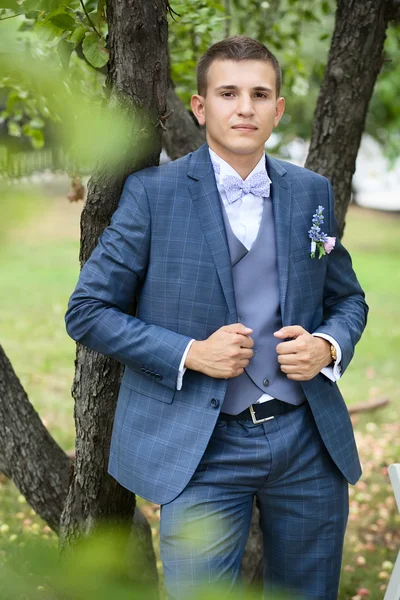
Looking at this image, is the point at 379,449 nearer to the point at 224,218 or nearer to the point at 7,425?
the point at 7,425

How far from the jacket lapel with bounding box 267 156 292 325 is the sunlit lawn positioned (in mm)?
587

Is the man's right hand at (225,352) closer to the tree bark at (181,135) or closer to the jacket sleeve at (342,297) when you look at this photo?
the jacket sleeve at (342,297)

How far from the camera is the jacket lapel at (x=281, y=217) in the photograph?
1993 millimetres

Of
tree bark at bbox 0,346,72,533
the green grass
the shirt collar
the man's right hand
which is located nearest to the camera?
the man's right hand

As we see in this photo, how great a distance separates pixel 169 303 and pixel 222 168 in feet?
1.32

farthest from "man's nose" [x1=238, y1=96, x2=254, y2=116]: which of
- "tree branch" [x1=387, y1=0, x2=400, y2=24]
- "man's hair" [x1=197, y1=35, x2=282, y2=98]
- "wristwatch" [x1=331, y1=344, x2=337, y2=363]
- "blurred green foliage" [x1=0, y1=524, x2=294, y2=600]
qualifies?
"blurred green foliage" [x1=0, y1=524, x2=294, y2=600]

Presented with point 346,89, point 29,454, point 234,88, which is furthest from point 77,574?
point 346,89

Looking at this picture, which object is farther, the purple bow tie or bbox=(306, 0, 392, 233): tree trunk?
bbox=(306, 0, 392, 233): tree trunk

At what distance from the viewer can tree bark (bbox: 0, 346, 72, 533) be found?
262 cm

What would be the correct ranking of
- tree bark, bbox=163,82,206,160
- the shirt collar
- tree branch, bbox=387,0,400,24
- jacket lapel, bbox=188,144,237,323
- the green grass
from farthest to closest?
the green grass, tree bark, bbox=163,82,206,160, tree branch, bbox=387,0,400,24, the shirt collar, jacket lapel, bbox=188,144,237,323

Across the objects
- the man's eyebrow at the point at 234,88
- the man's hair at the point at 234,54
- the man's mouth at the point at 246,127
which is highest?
the man's hair at the point at 234,54

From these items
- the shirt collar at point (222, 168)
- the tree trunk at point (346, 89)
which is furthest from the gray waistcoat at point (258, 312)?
the tree trunk at point (346, 89)

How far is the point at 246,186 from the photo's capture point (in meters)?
2.04

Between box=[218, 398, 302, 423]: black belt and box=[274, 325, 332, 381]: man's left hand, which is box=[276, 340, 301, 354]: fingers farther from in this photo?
box=[218, 398, 302, 423]: black belt
